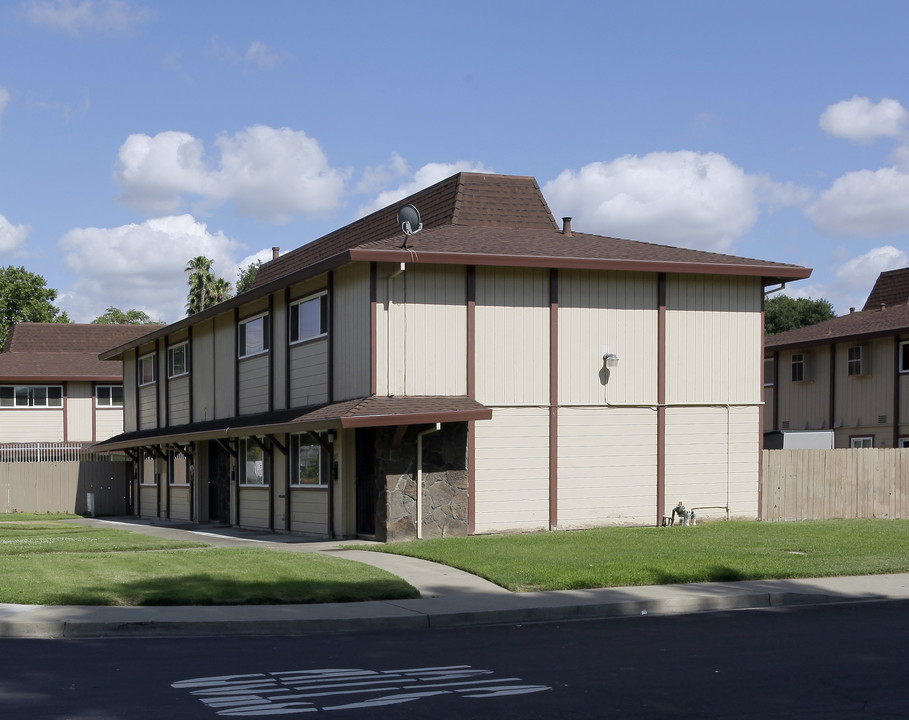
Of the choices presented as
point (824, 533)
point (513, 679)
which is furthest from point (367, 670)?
point (824, 533)

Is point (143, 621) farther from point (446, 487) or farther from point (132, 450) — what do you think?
point (132, 450)

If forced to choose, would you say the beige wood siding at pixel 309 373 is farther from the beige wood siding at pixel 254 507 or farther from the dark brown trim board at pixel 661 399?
the dark brown trim board at pixel 661 399

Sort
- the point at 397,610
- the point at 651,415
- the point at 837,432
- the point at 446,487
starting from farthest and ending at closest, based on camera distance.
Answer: the point at 837,432
the point at 651,415
the point at 446,487
the point at 397,610

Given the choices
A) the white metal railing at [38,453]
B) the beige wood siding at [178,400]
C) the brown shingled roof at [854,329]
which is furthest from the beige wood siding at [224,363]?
the brown shingled roof at [854,329]

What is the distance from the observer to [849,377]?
3506 cm

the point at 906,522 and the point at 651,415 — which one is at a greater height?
the point at 651,415

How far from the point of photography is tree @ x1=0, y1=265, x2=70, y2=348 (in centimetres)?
7788

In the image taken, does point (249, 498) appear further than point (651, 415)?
Yes

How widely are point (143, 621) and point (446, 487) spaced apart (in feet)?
31.6

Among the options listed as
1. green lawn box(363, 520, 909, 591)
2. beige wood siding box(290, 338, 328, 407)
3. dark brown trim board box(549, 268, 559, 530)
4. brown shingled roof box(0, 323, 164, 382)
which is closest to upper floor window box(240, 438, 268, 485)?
beige wood siding box(290, 338, 328, 407)

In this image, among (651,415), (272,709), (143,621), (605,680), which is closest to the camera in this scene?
(272,709)

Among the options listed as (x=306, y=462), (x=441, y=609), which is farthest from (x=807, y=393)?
(x=441, y=609)

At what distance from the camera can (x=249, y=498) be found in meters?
27.7

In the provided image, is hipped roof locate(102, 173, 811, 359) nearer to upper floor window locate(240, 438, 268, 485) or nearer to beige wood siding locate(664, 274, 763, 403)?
beige wood siding locate(664, 274, 763, 403)
